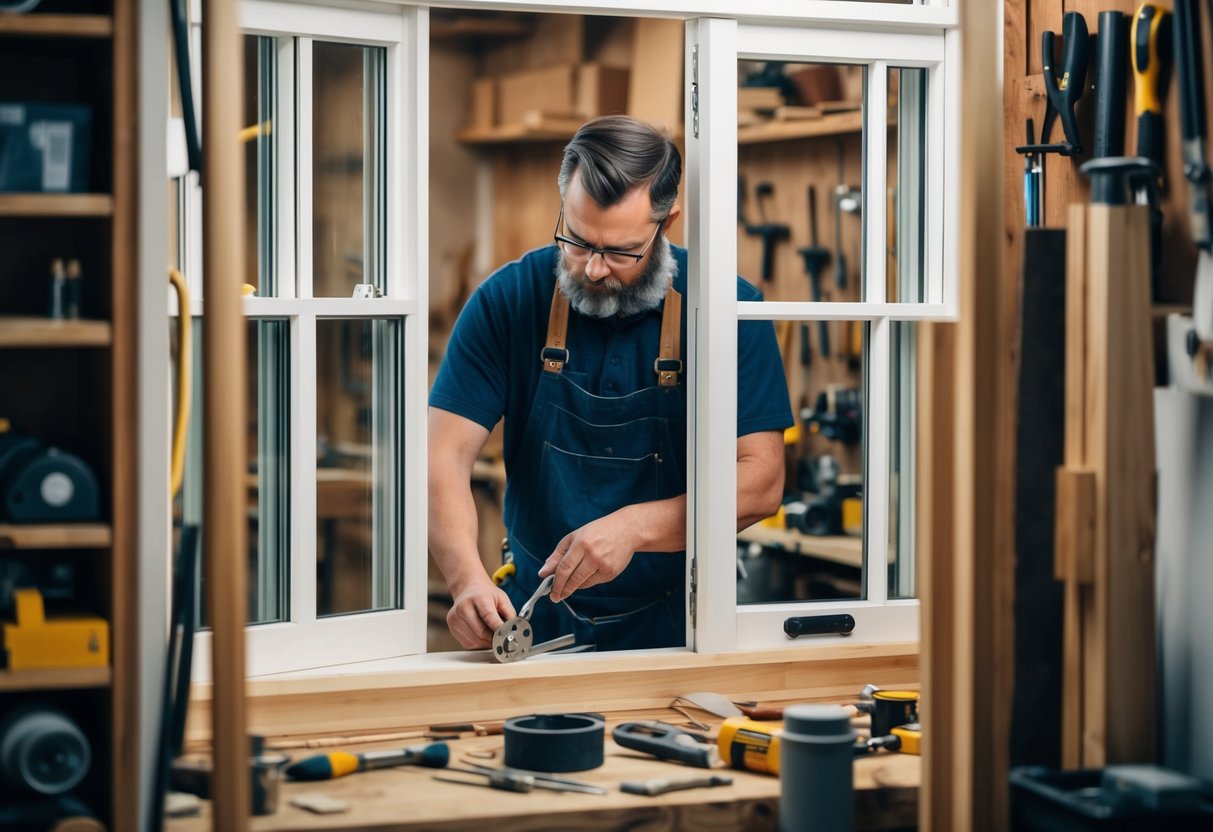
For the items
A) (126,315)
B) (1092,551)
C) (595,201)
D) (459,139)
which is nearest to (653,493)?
(595,201)

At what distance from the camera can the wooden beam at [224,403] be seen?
5.60 ft

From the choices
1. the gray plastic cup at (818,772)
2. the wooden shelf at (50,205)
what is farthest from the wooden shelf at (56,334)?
the gray plastic cup at (818,772)

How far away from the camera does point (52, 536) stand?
1861mm

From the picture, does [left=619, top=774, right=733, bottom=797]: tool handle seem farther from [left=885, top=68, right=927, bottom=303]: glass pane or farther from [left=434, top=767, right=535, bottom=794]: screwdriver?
[left=885, top=68, right=927, bottom=303]: glass pane

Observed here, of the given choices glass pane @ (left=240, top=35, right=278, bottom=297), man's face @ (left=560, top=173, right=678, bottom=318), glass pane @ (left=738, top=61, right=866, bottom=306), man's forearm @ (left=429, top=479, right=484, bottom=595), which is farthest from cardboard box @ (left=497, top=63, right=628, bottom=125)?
glass pane @ (left=240, top=35, right=278, bottom=297)

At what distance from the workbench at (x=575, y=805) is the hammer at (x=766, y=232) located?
2.72 meters

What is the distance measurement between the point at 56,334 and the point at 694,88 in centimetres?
136

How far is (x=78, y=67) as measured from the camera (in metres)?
2.03

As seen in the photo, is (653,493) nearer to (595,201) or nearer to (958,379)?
(595,201)

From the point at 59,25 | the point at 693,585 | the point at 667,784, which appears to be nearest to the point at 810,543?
the point at 693,585

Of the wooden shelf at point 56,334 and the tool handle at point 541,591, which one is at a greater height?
the wooden shelf at point 56,334

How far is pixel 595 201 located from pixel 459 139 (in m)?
2.94

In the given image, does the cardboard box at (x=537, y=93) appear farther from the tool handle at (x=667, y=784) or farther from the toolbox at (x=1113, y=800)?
the toolbox at (x=1113, y=800)

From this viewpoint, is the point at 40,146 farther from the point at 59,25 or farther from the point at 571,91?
the point at 571,91
